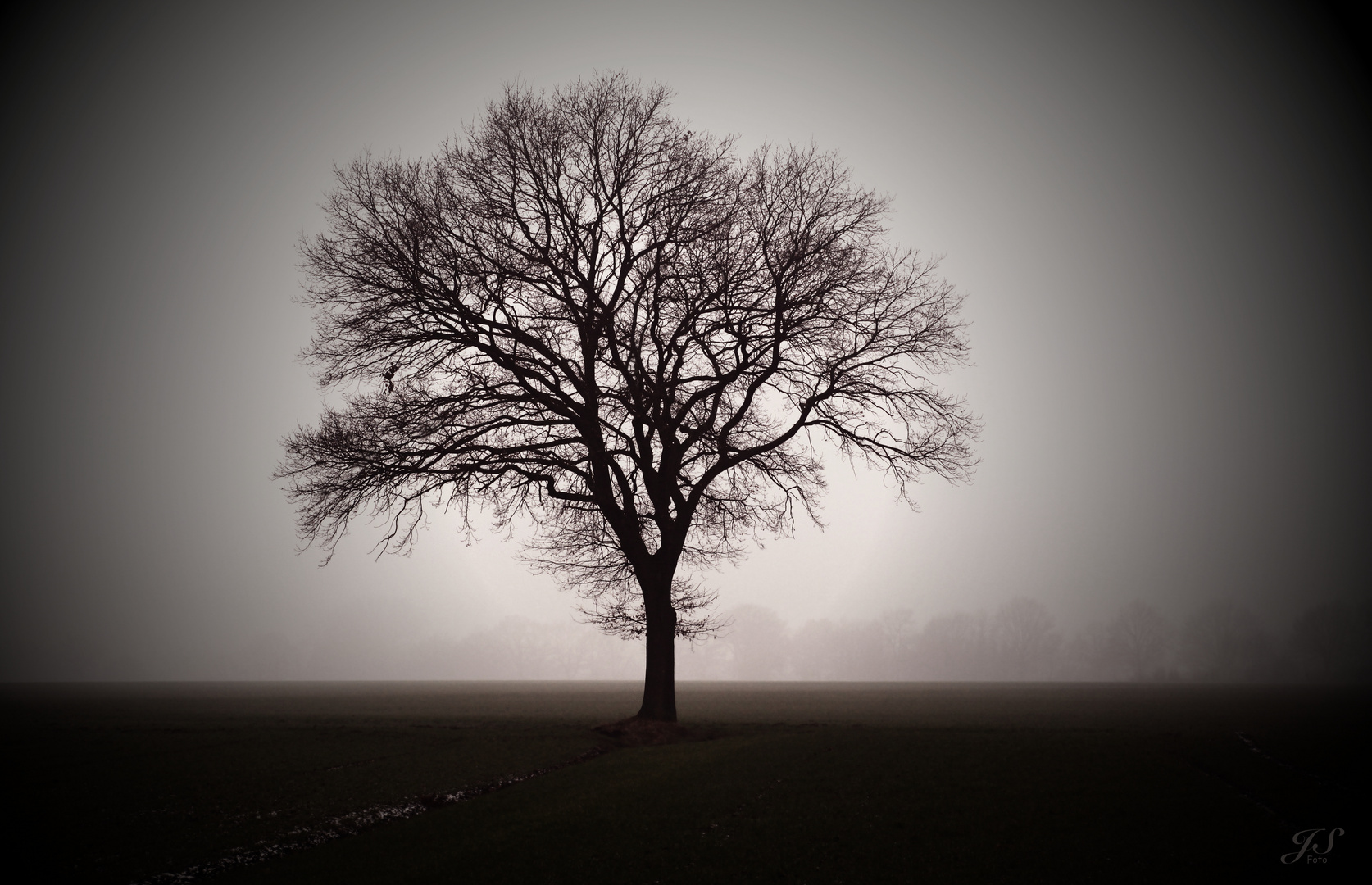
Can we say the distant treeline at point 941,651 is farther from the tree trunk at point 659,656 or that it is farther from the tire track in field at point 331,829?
the tire track in field at point 331,829

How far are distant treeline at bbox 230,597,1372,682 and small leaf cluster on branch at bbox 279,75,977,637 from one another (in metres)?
58.2

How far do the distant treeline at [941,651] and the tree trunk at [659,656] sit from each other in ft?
189

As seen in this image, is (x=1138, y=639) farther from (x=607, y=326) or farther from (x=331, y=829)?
(x=331, y=829)

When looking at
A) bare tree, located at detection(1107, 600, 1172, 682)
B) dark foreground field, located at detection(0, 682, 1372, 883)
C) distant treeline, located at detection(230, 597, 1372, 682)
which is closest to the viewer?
dark foreground field, located at detection(0, 682, 1372, 883)

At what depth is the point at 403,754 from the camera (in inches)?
644

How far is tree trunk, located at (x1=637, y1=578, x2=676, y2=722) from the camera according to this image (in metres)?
20.3

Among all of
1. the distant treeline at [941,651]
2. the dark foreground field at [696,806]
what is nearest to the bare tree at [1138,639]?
the distant treeline at [941,651]

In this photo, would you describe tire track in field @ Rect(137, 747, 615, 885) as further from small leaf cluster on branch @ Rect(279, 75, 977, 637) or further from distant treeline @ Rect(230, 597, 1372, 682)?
distant treeline @ Rect(230, 597, 1372, 682)

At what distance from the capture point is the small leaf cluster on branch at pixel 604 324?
2023cm

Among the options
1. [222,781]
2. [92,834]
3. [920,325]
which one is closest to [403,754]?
[222,781]

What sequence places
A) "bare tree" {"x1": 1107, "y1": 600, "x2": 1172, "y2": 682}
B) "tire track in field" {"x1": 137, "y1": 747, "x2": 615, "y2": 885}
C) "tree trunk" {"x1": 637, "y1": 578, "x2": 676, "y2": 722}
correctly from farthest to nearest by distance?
"bare tree" {"x1": 1107, "y1": 600, "x2": 1172, "y2": 682}, "tree trunk" {"x1": 637, "y1": 578, "x2": 676, "y2": 722}, "tire track in field" {"x1": 137, "y1": 747, "x2": 615, "y2": 885}

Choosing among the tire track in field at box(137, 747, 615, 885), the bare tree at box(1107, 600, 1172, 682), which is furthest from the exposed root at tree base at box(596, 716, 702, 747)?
the bare tree at box(1107, 600, 1172, 682)

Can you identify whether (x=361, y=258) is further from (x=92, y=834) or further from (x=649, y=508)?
(x=92, y=834)

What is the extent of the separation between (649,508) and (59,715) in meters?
27.7
